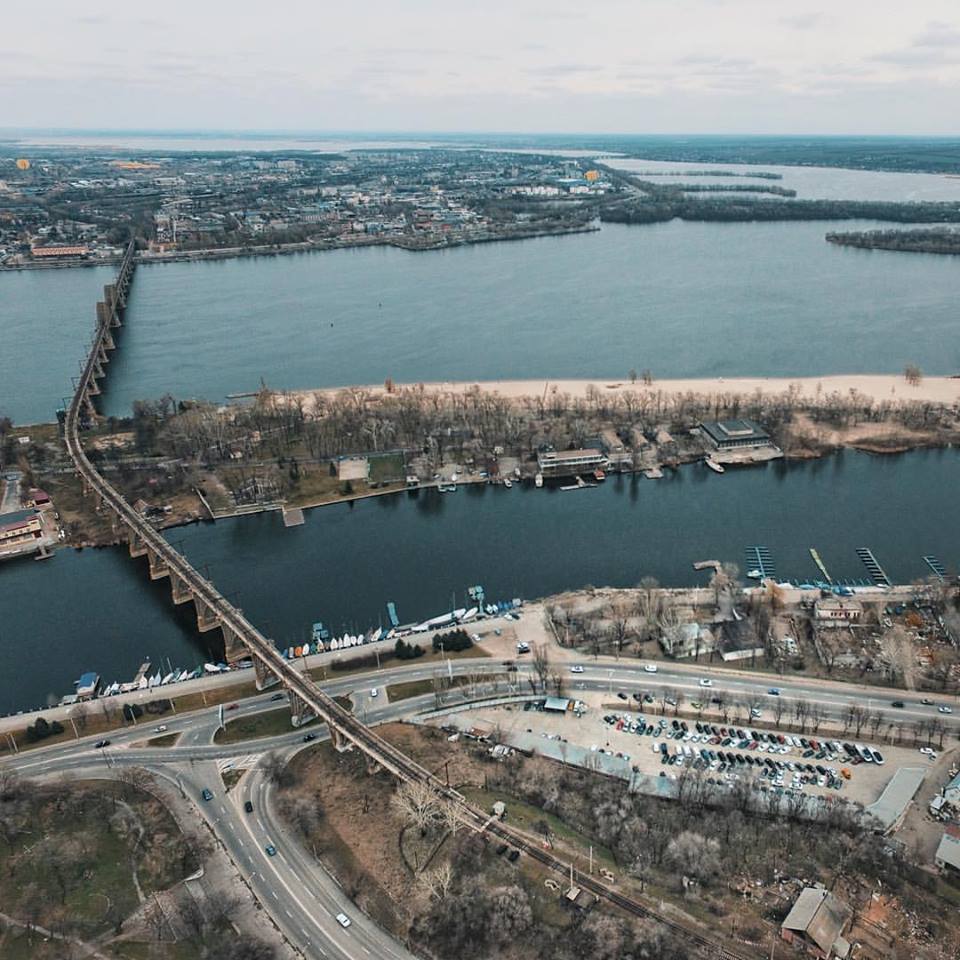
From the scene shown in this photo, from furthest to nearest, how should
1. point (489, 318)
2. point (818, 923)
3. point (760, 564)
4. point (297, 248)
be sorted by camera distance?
point (297, 248) < point (489, 318) < point (760, 564) < point (818, 923)

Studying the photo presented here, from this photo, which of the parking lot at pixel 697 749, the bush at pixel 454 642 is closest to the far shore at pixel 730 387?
the bush at pixel 454 642

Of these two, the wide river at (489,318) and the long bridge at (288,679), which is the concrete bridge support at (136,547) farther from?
the wide river at (489,318)

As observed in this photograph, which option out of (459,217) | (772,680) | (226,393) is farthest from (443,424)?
(459,217)

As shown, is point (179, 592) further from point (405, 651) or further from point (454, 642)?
point (454, 642)

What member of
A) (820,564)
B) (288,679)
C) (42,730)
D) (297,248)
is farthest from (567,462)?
(297,248)

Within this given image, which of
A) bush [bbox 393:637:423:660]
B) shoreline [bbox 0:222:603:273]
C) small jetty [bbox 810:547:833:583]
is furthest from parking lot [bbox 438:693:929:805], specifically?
shoreline [bbox 0:222:603:273]
